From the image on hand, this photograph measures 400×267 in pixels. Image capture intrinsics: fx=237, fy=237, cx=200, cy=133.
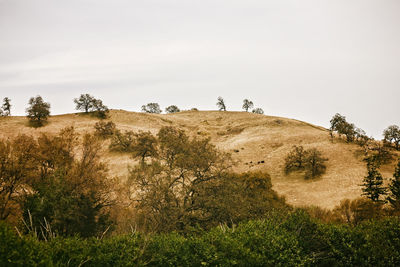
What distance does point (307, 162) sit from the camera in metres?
47.4

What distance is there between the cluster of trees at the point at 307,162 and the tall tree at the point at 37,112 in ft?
228

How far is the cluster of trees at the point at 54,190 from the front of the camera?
14.8 metres

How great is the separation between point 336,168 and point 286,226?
123ft

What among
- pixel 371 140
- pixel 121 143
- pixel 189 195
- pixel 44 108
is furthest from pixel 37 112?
pixel 371 140

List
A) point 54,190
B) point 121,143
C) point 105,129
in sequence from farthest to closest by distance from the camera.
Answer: point 105,129 < point 121,143 < point 54,190

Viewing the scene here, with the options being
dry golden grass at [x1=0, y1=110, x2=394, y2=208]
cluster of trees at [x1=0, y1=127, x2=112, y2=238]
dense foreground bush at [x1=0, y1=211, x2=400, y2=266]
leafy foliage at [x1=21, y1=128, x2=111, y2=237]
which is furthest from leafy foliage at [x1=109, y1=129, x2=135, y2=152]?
dense foreground bush at [x1=0, y1=211, x2=400, y2=266]

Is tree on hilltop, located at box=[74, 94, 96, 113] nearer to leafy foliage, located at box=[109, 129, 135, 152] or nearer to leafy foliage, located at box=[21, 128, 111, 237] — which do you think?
leafy foliage, located at box=[109, 129, 135, 152]

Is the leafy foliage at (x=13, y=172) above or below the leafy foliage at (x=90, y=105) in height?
below

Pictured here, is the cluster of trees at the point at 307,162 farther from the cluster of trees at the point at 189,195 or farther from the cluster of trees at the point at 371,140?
the cluster of trees at the point at 189,195

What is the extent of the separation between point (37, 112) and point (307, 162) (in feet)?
247

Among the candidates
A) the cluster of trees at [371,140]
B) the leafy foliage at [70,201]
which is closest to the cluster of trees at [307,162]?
the cluster of trees at [371,140]

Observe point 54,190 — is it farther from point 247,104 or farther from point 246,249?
point 247,104

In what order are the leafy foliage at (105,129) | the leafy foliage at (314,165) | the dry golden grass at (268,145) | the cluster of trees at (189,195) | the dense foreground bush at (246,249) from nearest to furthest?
1. the dense foreground bush at (246,249)
2. the cluster of trees at (189,195)
3. the dry golden grass at (268,145)
4. the leafy foliage at (314,165)
5. the leafy foliage at (105,129)

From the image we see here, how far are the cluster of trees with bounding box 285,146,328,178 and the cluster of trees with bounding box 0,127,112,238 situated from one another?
38.4 meters
